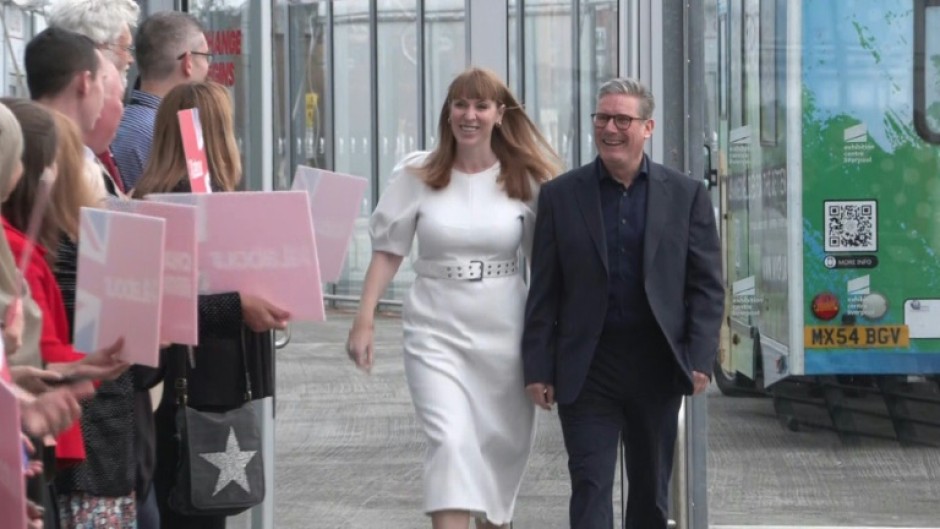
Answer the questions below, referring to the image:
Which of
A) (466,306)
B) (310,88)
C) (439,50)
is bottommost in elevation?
(466,306)

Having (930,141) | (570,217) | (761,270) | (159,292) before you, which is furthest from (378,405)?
A: (159,292)

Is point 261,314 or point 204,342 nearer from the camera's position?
point 261,314

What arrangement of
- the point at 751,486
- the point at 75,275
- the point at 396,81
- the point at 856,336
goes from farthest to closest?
the point at 396,81 → the point at 751,486 → the point at 856,336 → the point at 75,275

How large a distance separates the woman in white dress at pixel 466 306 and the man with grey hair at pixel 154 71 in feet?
2.35

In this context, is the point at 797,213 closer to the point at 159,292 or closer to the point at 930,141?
the point at 930,141

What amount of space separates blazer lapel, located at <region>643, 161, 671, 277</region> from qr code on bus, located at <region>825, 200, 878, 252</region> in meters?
1.74

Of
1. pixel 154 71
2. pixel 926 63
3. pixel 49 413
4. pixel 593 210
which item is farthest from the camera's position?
pixel 926 63

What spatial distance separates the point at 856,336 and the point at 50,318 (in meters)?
4.23

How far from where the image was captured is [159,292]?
321cm

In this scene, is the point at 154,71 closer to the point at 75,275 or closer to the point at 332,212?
the point at 332,212

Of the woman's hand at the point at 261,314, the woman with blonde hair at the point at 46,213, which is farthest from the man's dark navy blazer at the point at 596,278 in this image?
the woman with blonde hair at the point at 46,213

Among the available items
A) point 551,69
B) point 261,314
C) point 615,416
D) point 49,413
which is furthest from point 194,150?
point 551,69

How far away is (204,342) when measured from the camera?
15.4 ft

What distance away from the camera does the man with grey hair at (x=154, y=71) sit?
17.0ft
